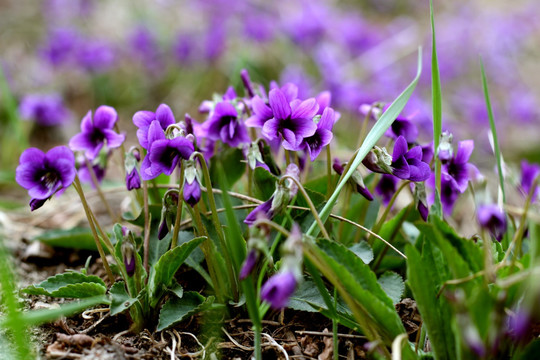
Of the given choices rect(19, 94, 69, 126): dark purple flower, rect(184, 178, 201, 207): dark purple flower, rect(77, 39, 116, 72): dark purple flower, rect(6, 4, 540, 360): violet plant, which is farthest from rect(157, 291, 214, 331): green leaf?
rect(77, 39, 116, 72): dark purple flower

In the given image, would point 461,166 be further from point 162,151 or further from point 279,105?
point 162,151

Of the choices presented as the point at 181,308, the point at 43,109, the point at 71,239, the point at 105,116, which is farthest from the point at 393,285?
the point at 43,109

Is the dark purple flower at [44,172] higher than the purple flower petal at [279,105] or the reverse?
the reverse

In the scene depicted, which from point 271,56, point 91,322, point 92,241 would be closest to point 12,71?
point 271,56

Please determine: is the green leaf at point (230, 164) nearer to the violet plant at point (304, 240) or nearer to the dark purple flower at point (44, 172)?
the violet plant at point (304, 240)

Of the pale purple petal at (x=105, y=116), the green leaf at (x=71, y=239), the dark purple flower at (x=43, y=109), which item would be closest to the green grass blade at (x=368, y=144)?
the pale purple petal at (x=105, y=116)

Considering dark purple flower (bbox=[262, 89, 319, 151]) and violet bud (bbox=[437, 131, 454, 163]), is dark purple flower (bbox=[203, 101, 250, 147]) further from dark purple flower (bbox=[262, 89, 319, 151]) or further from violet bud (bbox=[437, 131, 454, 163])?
violet bud (bbox=[437, 131, 454, 163])

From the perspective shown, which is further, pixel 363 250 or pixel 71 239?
pixel 71 239
